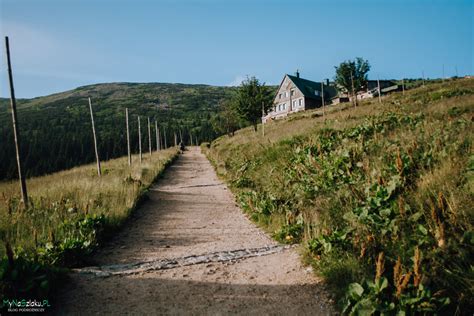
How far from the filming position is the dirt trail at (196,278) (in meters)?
3.21

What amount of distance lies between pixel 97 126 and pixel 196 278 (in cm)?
12739

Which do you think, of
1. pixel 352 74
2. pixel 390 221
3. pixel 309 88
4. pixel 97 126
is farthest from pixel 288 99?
pixel 97 126

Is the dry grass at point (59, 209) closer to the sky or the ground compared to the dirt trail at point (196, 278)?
closer to the sky

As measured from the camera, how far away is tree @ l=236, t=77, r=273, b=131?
36094mm

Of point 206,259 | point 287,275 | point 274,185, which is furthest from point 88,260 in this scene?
point 274,185

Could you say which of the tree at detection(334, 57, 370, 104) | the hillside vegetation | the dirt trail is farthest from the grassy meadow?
the tree at detection(334, 57, 370, 104)

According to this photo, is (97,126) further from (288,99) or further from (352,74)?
(352,74)

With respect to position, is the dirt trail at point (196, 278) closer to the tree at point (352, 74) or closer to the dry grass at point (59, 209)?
the dry grass at point (59, 209)

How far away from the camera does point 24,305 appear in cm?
297

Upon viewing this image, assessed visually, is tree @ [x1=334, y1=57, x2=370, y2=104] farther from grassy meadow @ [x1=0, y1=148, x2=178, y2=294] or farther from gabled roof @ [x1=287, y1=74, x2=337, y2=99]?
grassy meadow @ [x1=0, y1=148, x2=178, y2=294]

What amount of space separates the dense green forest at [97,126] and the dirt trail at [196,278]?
17.5 metres

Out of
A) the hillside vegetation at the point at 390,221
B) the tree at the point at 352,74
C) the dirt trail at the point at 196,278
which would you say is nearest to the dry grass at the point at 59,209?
the dirt trail at the point at 196,278

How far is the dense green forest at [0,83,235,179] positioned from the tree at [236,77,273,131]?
24.8 metres

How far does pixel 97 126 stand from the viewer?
11650 centimetres
